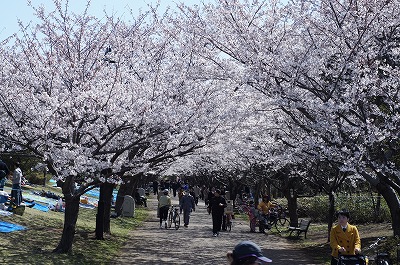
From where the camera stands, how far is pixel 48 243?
45.6 ft

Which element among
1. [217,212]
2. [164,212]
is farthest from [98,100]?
[164,212]

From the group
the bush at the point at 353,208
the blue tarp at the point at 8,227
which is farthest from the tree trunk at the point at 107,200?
the bush at the point at 353,208

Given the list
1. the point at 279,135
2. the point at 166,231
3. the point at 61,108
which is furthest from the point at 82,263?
the point at 166,231

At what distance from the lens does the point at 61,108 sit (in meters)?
11.8

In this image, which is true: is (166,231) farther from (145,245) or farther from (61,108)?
(61,108)

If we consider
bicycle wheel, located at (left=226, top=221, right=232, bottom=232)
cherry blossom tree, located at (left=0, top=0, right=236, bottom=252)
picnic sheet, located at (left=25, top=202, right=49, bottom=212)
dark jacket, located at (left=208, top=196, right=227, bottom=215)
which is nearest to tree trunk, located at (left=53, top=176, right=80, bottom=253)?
cherry blossom tree, located at (left=0, top=0, right=236, bottom=252)

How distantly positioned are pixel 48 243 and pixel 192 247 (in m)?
4.56

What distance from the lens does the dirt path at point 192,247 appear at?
1409 centimetres

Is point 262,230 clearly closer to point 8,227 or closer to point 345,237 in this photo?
point 8,227

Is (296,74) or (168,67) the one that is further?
(168,67)

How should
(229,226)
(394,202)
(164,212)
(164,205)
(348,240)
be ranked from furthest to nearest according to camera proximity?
(229,226) < (164,212) < (164,205) < (394,202) < (348,240)

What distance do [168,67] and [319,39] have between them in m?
4.00

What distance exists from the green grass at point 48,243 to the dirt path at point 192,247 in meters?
0.45

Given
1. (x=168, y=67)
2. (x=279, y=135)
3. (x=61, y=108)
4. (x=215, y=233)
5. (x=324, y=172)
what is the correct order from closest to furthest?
(x=61, y=108) < (x=168, y=67) < (x=279, y=135) < (x=215, y=233) < (x=324, y=172)
